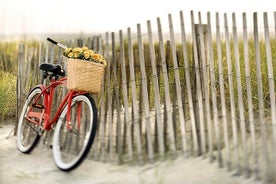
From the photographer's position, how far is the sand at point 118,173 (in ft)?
15.1

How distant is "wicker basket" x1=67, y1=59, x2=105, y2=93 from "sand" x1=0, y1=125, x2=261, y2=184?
0.76 m

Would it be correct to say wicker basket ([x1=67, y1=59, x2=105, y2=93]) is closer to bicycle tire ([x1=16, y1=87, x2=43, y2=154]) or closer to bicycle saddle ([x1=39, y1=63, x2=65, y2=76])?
bicycle saddle ([x1=39, y1=63, x2=65, y2=76])

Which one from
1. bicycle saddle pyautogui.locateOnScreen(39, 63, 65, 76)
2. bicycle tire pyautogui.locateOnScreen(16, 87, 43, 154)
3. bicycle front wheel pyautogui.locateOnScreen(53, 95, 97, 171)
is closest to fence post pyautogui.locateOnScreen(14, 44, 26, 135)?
bicycle tire pyautogui.locateOnScreen(16, 87, 43, 154)

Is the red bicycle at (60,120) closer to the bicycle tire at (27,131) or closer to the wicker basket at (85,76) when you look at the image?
the bicycle tire at (27,131)

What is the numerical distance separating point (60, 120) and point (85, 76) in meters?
0.59

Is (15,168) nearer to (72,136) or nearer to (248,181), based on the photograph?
(72,136)

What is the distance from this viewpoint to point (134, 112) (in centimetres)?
511

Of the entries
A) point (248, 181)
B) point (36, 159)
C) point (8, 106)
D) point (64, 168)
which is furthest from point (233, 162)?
point (8, 106)

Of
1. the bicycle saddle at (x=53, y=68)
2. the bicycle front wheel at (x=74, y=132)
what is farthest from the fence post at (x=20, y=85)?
the bicycle saddle at (x=53, y=68)

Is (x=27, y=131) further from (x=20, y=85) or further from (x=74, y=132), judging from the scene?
(x=74, y=132)

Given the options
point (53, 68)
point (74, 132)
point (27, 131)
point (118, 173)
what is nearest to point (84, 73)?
point (74, 132)

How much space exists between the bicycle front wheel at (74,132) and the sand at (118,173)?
13 centimetres

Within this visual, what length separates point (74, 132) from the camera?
4891 mm

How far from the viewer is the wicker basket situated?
475 centimetres
